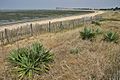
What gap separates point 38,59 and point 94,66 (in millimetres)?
2019

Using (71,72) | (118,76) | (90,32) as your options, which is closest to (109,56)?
(71,72)

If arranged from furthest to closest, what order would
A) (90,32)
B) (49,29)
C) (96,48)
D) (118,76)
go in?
(49,29) → (90,32) → (96,48) → (118,76)

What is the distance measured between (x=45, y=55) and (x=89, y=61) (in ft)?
5.67

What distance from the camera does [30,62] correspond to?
9.38 metres

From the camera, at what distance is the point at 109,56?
11102 millimetres

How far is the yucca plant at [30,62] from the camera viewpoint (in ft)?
29.6

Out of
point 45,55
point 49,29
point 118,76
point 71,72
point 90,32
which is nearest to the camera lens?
point 118,76

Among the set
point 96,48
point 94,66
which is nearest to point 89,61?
point 94,66

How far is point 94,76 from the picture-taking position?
840cm

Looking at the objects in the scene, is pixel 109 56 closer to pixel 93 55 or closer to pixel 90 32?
pixel 93 55

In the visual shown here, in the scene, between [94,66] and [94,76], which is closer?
[94,76]

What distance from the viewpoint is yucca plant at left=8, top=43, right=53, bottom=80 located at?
29.6 ft

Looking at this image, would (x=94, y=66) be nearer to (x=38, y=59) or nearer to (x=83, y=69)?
(x=83, y=69)

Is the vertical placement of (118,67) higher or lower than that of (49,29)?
higher
